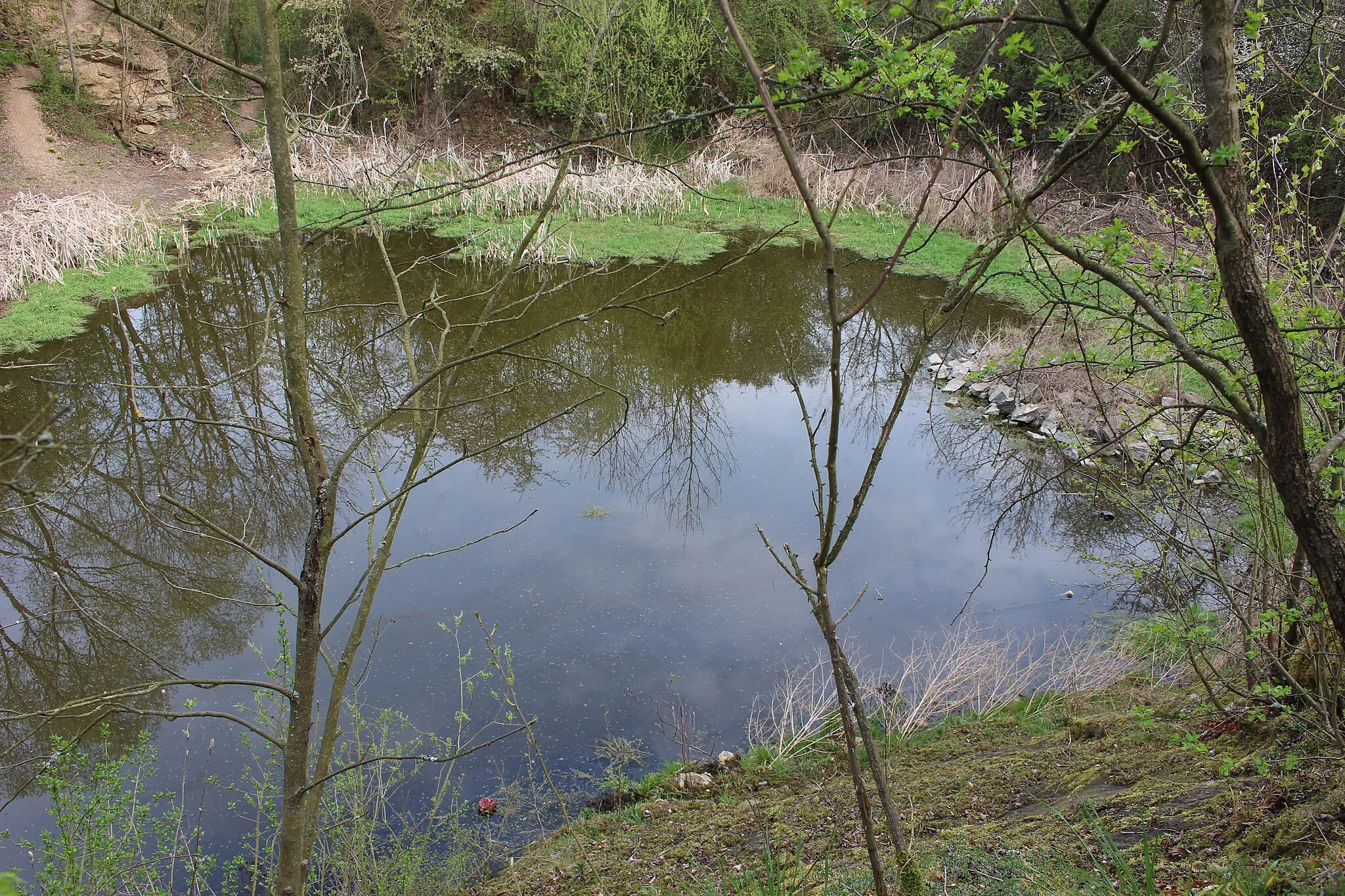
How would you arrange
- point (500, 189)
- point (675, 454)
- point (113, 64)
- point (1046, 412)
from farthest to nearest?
point (113, 64)
point (500, 189)
point (1046, 412)
point (675, 454)

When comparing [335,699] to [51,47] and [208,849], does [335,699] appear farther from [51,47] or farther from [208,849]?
[51,47]

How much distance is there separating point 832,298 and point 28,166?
53.1 feet

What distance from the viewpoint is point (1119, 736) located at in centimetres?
342

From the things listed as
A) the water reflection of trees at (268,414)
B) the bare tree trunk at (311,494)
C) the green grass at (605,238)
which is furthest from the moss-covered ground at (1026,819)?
the green grass at (605,238)

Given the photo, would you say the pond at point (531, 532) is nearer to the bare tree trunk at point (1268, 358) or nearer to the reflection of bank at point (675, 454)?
the reflection of bank at point (675, 454)

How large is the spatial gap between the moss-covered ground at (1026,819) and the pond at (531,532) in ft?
2.37

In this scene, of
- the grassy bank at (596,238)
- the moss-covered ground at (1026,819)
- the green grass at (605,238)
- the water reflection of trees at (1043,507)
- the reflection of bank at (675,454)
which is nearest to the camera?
the moss-covered ground at (1026,819)

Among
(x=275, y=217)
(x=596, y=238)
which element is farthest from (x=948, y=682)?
(x=275, y=217)

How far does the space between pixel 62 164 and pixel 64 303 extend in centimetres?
654

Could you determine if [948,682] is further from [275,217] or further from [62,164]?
[62,164]

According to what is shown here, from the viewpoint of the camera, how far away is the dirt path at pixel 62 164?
13078mm

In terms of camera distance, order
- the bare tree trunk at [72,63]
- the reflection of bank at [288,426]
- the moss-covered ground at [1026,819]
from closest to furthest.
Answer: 1. the moss-covered ground at [1026,819]
2. the reflection of bank at [288,426]
3. the bare tree trunk at [72,63]

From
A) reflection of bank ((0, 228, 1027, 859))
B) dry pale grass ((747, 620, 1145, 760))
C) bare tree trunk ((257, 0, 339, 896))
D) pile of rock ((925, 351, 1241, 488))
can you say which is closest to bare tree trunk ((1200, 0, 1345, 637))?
reflection of bank ((0, 228, 1027, 859))

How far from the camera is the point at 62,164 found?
45.7 ft
